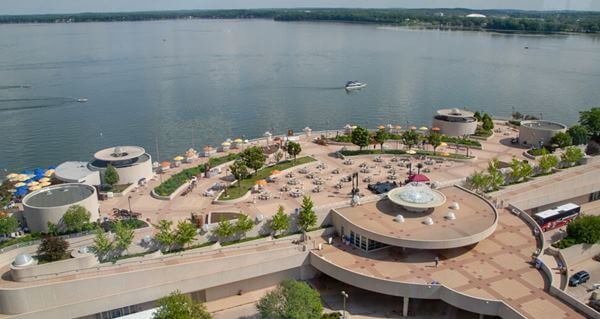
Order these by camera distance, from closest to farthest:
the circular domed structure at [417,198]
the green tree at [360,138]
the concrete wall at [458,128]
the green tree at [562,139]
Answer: the circular domed structure at [417,198] < the green tree at [360,138] < the green tree at [562,139] < the concrete wall at [458,128]

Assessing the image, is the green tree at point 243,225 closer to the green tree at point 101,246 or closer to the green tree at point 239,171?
the green tree at point 101,246

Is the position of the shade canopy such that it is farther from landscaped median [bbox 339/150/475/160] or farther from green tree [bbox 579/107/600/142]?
green tree [bbox 579/107/600/142]

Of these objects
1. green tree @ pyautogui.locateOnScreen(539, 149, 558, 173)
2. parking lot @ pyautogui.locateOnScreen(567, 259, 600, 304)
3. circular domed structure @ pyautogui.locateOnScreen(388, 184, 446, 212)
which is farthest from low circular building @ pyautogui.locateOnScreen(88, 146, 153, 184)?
green tree @ pyautogui.locateOnScreen(539, 149, 558, 173)

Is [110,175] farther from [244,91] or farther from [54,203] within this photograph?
[244,91]

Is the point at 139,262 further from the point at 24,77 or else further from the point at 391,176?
the point at 24,77

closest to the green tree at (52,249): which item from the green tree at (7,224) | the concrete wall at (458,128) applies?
the green tree at (7,224)
